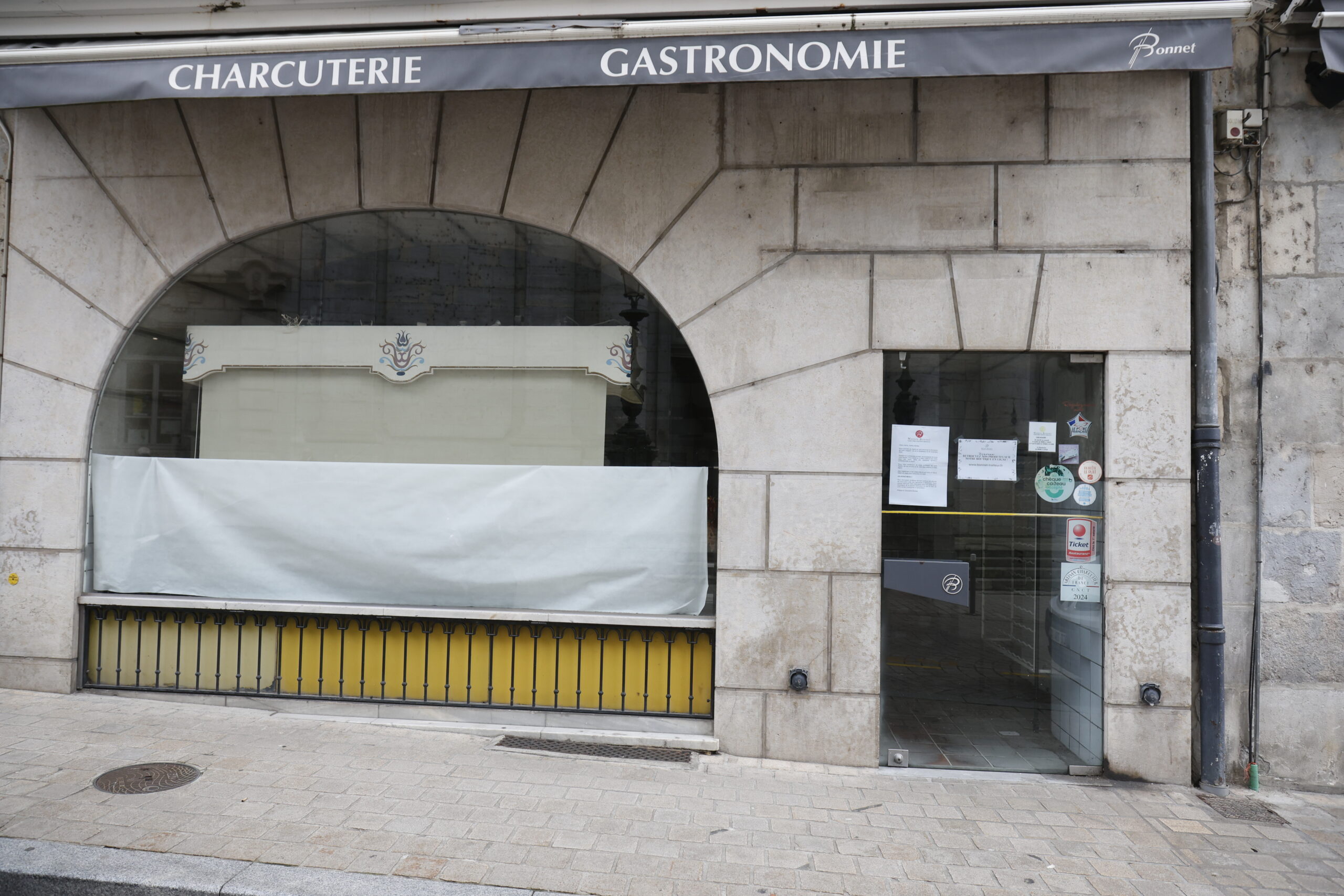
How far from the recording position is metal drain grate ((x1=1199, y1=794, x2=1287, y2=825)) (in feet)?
15.9

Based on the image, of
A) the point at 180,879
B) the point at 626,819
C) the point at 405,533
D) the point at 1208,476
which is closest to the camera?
the point at 180,879

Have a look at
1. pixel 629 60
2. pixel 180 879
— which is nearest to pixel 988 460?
pixel 629 60

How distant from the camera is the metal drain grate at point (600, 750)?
5484 millimetres

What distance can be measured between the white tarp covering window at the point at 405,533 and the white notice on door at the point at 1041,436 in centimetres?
234

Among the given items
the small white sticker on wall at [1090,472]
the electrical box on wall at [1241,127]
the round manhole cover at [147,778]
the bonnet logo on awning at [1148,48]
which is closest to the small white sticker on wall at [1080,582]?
the small white sticker on wall at [1090,472]

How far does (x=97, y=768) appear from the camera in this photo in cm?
472

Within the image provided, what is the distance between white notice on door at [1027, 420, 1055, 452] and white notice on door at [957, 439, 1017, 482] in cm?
11

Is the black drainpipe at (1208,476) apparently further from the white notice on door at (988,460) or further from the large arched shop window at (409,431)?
the large arched shop window at (409,431)

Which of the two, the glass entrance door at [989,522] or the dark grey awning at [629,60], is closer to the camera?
the dark grey awning at [629,60]

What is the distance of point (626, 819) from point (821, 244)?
399 cm

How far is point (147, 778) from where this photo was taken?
4.63 m

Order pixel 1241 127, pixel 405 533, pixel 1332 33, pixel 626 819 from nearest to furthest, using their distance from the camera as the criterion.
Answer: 1. pixel 626 819
2. pixel 1332 33
3. pixel 1241 127
4. pixel 405 533

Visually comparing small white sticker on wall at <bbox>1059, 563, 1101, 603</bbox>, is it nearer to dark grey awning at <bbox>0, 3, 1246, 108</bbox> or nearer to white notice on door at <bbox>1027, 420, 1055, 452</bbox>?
white notice on door at <bbox>1027, 420, 1055, 452</bbox>

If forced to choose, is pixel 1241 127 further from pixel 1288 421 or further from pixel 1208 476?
pixel 1208 476
